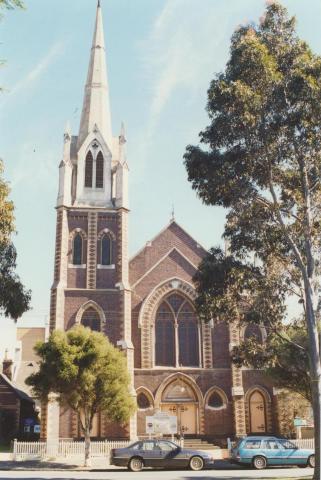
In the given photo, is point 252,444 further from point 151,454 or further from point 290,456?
point 151,454

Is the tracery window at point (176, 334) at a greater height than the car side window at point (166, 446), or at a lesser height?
greater

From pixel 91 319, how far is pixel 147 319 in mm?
3953

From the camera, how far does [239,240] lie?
20922 millimetres

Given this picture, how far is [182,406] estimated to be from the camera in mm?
38031

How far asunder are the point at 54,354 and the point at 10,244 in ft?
35.1

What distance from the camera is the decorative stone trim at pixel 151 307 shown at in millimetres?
38197

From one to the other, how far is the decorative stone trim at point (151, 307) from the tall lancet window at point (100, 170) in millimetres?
9505

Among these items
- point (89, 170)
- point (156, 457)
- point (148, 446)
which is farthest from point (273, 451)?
point (89, 170)

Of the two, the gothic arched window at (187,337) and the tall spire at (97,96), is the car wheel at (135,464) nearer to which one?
the gothic arched window at (187,337)

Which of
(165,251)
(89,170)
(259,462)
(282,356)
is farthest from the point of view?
(89,170)

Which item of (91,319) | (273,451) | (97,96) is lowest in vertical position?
(273,451)

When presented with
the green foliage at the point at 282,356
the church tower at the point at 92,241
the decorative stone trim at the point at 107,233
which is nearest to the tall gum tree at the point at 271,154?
the green foliage at the point at 282,356

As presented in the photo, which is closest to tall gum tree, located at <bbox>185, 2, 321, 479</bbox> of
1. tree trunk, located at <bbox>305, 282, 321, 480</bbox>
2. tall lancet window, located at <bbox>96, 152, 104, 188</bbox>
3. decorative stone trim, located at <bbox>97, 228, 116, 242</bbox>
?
tree trunk, located at <bbox>305, 282, 321, 480</bbox>

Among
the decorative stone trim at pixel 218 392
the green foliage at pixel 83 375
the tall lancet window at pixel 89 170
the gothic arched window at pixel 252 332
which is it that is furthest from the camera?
the tall lancet window at pixel 89 170
